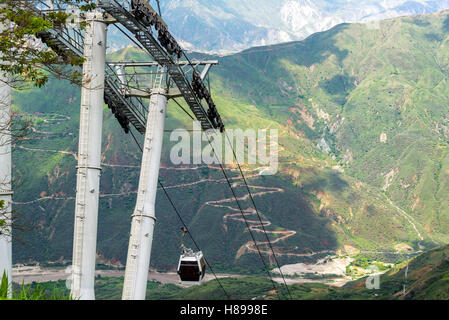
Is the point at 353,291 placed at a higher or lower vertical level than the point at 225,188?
lower

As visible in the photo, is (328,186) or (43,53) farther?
(328,186)

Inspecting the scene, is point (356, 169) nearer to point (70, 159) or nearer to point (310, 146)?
point (310, 146)

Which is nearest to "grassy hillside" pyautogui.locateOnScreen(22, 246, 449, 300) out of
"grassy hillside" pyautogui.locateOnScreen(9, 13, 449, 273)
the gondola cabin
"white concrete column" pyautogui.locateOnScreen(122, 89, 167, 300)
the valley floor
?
the valley floor

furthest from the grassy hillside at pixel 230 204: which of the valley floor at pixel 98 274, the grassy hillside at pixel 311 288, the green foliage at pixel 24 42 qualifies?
the green foliage at pixel 24 42

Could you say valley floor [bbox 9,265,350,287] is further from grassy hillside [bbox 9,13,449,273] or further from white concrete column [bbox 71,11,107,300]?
white concrete column [bbox 71,11,107,300]

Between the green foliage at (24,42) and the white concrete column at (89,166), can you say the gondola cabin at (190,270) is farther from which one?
the green foliage at (24,42)

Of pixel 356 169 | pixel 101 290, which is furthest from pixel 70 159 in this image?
pixel 356 169

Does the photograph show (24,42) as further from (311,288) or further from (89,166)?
(311,288)
